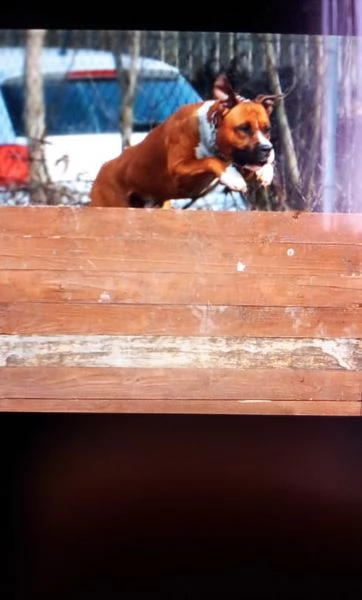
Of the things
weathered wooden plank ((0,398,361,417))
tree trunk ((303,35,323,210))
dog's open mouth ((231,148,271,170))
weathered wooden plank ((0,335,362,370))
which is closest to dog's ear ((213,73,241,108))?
dog's open mouth ((231,148,271,170))

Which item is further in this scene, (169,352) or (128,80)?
(128,80)

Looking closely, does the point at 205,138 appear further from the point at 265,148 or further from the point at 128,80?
the point at 128,80

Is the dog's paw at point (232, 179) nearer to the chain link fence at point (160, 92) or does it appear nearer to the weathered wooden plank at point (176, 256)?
the chain link fence at point (160, 92)

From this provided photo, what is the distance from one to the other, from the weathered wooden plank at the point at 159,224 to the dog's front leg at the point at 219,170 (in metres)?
0.72

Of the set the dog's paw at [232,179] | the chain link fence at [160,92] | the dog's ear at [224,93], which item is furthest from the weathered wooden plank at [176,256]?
the dog's ear at [224,93]

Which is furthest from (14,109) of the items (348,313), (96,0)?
(348,313)

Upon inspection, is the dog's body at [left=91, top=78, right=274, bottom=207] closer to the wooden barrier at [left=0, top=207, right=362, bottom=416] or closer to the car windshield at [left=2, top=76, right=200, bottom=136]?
the car windshield at [left=2, top=76, right=200, bottom=136]

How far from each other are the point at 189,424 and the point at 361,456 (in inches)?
28.5

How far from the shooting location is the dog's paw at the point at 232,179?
297cm

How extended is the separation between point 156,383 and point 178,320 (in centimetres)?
19

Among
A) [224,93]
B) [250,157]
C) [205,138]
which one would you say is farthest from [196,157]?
[224,93]

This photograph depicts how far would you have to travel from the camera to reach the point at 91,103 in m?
3.26

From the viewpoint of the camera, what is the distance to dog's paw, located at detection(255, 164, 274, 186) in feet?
10.1

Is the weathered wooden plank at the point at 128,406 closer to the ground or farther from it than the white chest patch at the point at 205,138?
closer to the ground
